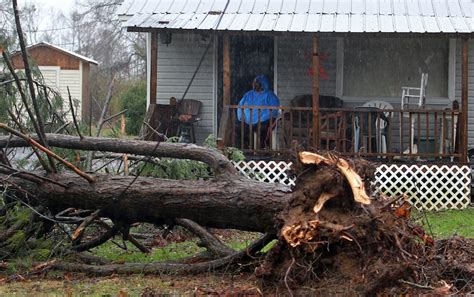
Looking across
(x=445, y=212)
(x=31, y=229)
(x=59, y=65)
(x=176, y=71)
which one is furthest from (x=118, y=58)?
(x=31, y=229)

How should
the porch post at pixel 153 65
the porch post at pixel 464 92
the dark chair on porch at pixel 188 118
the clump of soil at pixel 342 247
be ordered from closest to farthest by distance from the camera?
the clump of soil at pixel 342 247 → the porch post at pixel 464 92 → the porch post at pixel 153 65 → the dark chair on porch at pixel 188 118

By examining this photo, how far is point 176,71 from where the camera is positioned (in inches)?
655

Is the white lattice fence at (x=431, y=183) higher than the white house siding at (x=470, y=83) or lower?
lower

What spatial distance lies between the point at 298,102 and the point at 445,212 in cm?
343

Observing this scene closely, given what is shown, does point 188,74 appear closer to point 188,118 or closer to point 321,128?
point 188,118

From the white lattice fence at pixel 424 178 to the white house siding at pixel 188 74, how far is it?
10.0ft

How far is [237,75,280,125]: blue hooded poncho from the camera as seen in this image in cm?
1490

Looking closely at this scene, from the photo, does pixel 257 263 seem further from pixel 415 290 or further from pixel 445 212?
pixel 445 212

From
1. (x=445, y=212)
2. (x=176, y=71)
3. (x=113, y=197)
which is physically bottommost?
(x=445, y=212)

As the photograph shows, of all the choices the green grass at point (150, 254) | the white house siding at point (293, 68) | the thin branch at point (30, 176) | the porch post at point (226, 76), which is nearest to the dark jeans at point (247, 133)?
the white house siding at point (293, 68)

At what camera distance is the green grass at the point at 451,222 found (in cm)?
1095

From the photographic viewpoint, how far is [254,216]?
7449 mm

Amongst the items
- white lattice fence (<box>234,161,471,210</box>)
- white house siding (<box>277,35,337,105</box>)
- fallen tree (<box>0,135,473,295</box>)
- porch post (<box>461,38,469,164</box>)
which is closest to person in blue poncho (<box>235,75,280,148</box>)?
white house siding (<box>277,35,337,105</box>)

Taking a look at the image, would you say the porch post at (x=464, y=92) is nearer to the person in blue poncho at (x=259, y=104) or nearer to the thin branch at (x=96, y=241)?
the person in blue poncho at (x=259, y=104)
